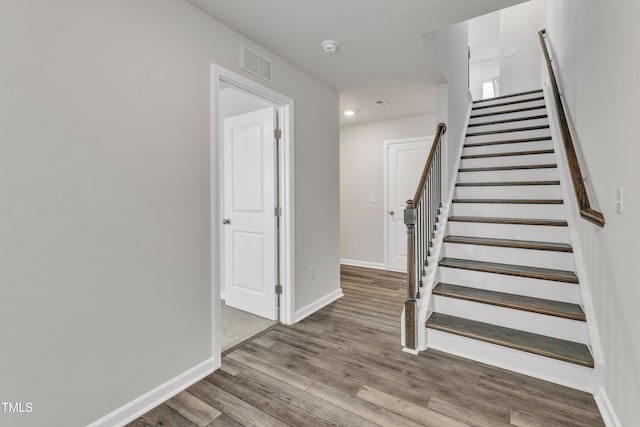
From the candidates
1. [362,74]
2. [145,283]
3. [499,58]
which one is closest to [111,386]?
[145,283]

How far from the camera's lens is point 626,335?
1.38 metres

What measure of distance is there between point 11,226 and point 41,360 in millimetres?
597

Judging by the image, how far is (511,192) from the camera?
3146mm

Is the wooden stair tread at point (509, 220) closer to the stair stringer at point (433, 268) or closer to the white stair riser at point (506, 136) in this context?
the stair stringer at point (433, 268)

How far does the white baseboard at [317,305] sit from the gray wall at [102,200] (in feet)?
3.52

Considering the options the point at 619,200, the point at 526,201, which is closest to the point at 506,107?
the point at 526,201

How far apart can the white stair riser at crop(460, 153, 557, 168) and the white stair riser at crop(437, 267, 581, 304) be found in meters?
1.63

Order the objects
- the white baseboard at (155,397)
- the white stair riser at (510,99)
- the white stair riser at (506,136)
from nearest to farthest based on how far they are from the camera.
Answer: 1. the white baseboard at (155,397)
2. the white stair riser at (506,136)
3. the white stair riser at (510,99)

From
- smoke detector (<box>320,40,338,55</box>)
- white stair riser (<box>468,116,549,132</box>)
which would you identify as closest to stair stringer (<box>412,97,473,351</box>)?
white stair riser (<box>468,116,549,132</box>)

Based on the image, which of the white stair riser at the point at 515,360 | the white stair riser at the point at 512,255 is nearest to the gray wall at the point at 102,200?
the white stair riser at the point at 515,360

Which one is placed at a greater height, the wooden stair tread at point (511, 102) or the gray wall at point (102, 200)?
the wooden stair tread at point (511, 102)

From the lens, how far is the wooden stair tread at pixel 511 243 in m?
2.42

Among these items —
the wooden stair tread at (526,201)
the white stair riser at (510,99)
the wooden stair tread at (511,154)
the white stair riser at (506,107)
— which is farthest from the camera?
the white stair riser at (510,99)

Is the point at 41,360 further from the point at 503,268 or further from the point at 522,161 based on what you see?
the point at 522,161
